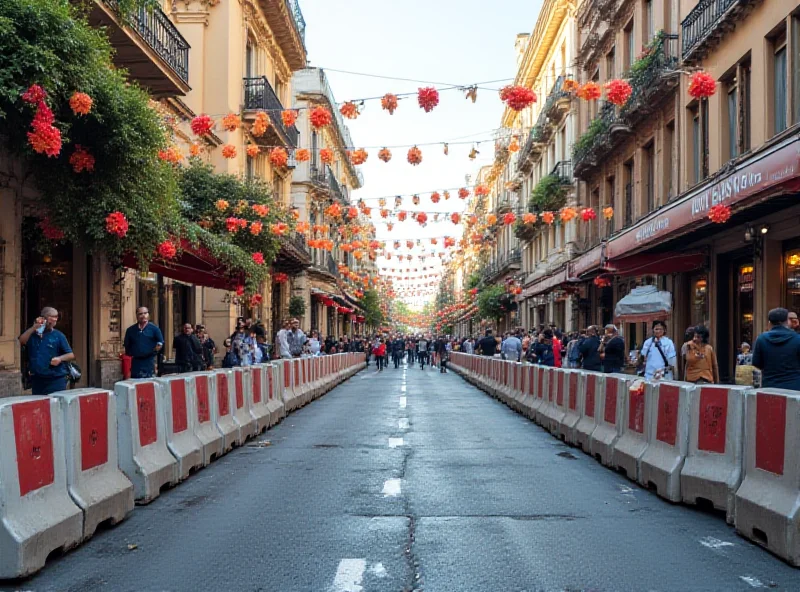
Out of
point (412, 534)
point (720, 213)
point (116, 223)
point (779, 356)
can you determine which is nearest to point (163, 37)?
point (116, 223)

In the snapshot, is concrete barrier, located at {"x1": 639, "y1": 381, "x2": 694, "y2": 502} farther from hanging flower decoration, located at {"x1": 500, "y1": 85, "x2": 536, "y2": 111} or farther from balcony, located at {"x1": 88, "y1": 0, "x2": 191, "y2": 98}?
balcony, located at {"x1": 88, "y1": 0, "x2": 191, "y2": 98}

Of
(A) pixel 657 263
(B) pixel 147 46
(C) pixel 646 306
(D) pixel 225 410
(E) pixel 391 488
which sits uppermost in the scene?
(B) pixel 147 46

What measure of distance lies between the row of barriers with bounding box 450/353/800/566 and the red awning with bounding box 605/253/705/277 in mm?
9009

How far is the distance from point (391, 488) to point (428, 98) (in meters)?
8.95

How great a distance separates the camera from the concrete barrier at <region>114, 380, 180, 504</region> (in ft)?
26.3

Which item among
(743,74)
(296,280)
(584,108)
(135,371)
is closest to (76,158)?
(135,371)

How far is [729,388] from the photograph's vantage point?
24.8ft

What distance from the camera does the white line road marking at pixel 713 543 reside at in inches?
253

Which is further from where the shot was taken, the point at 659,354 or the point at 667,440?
the point at 659,354

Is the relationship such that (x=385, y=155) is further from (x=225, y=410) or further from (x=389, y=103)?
(x=225, y=410)

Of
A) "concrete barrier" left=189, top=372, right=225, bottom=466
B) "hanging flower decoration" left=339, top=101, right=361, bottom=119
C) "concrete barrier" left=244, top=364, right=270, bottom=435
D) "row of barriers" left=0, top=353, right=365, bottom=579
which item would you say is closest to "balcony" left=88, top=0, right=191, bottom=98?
"hanging flower decoration" left=339, top=101, right=361, bottom=119

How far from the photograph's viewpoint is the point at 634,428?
381 inches

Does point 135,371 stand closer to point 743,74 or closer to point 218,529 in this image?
point 218,529

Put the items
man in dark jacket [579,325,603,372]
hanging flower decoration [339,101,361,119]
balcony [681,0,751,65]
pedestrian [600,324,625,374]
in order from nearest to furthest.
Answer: pedestrian [600,324,625,374], man in dark jacket [579,325,603,372], hanging flower decoration [339,101,361,119], balcony [681,0,751,65]
